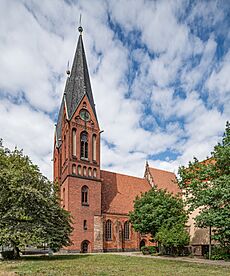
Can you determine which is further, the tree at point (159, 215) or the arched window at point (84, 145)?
the arched window at point (84, 145)

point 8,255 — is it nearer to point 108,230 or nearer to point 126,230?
point 108,230

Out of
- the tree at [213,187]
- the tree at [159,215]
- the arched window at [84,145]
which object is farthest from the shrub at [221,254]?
the arched window at [84,145]

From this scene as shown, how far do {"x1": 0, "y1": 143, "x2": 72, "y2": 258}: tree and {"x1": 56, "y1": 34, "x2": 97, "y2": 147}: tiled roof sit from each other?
65.5 ft

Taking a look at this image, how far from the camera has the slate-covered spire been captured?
1726 inches

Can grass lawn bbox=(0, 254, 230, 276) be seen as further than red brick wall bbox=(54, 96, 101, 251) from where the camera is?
No

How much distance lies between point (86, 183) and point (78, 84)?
14.4m

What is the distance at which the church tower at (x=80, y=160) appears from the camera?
128 ft

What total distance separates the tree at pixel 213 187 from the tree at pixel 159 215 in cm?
583

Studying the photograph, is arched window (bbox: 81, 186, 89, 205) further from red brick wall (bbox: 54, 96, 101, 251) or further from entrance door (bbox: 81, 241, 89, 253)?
entrance door (bbox: 81, 241, 89, 253)

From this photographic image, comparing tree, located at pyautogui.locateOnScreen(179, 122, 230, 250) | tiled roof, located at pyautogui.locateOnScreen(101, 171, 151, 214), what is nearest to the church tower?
tiled roof, located at pyautogui.locateOnScreen(101, 171, 151, 214)

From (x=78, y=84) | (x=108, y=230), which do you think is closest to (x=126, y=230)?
(x=108, y=230)

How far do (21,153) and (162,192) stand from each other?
47.3 feet

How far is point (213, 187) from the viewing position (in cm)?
1972

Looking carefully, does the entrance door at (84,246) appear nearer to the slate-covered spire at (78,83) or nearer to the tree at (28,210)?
the tree at (28,210)
